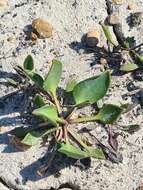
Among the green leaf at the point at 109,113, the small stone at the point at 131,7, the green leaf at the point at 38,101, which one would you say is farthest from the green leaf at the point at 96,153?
the small stone at the point at 131,7

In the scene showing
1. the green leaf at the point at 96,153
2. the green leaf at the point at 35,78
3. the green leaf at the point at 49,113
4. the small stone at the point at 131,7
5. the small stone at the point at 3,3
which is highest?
the small stone at the point at 3,3

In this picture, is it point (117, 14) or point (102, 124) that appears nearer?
point (102, 124)

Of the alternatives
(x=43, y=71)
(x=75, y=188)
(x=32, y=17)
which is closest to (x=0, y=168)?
(x=75, y=188)

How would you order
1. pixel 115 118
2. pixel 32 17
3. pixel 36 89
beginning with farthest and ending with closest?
1. pixel 32 17
2. pixel 36 89
3. pixel 115 118

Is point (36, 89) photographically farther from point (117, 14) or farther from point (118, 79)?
point (117, 14)

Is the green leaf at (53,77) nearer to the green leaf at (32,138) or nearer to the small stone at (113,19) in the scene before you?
the green leaf at (32,138)

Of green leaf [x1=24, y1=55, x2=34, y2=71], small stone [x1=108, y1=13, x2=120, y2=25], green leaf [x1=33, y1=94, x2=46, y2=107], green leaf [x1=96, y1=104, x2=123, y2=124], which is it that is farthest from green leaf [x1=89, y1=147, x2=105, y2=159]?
small stone [x1=108, y1=13, x2=120, y2=25]

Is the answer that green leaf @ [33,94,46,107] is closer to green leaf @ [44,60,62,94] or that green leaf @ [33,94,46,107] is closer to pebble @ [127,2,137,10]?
green leaf @ [44,60,62,94]
